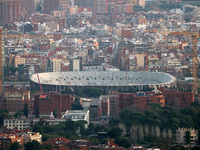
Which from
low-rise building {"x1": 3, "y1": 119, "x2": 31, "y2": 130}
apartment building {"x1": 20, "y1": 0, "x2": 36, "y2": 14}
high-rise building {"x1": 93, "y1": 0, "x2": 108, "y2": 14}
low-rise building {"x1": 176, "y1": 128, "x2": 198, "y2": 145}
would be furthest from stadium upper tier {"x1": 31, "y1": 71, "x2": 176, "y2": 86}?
apartment building {"x1": 20, "y1": 0, "x2": 36, "y2": 14}

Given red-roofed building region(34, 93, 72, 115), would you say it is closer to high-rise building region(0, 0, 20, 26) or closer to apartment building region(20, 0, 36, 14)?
high-rise building region(0, 0, 20, 26)

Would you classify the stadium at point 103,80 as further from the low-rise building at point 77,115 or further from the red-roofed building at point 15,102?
the low-rise building at point 77,115

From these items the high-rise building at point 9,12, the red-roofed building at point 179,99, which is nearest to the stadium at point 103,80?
the red-roofed building at point 179,99

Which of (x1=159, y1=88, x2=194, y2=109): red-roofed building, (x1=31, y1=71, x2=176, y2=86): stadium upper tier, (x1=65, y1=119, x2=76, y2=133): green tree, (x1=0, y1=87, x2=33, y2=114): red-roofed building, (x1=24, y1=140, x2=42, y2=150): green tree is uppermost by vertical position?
(x1=24, y1=140, x2=42, y2=150): green tree

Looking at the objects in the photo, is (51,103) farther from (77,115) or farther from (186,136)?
(186,136)

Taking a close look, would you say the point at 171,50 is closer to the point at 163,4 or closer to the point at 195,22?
the point at 195,22

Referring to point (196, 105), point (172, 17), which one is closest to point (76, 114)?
point (196, 105)
